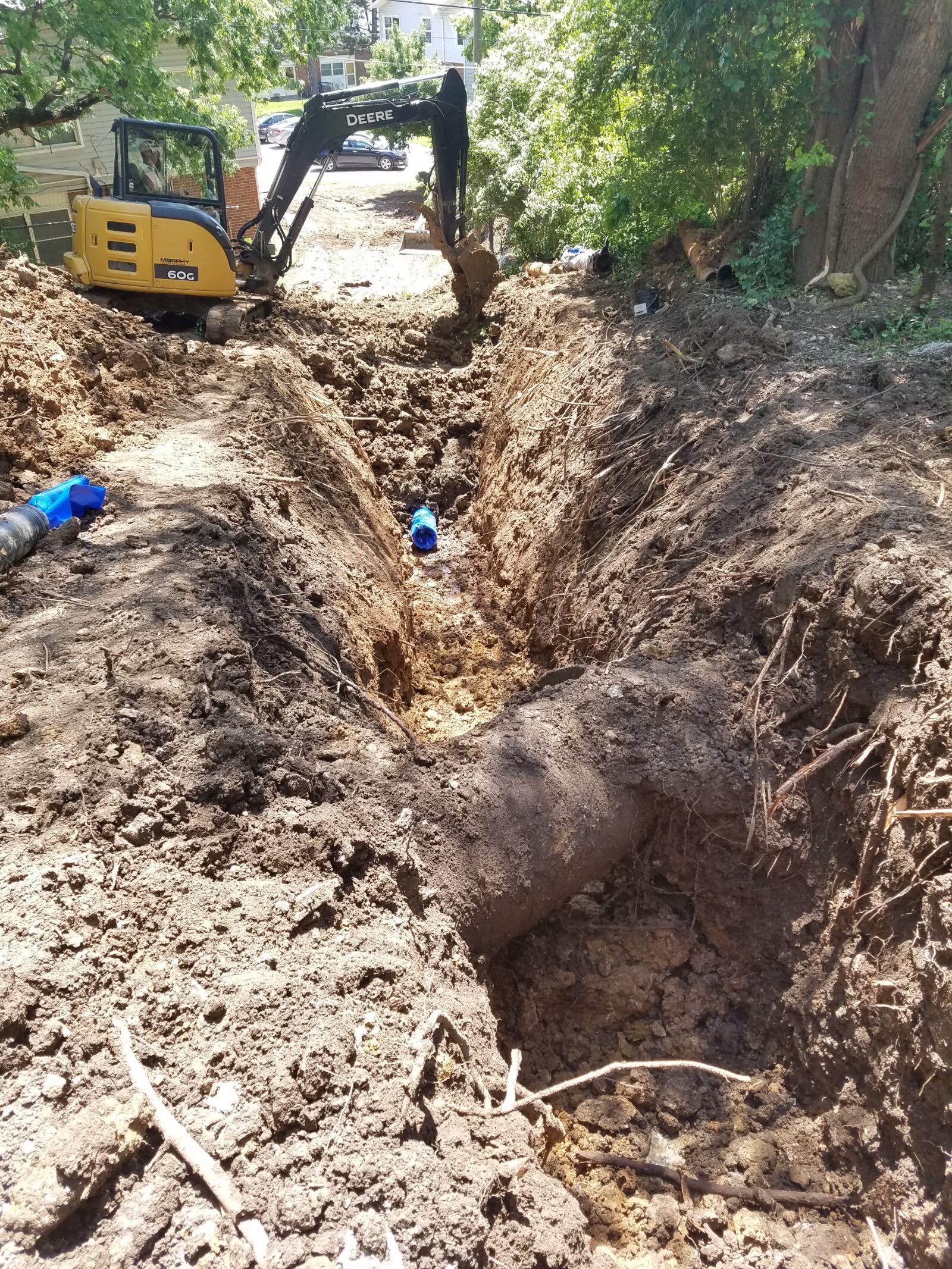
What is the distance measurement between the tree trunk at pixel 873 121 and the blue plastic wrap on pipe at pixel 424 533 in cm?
441

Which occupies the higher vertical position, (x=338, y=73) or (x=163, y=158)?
(x=338, y=73)

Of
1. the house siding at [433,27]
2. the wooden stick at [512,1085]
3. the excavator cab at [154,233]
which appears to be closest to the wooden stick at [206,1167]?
the wooden stick at [512,1085]

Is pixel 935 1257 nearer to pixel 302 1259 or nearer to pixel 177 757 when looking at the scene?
pixel 302 1259

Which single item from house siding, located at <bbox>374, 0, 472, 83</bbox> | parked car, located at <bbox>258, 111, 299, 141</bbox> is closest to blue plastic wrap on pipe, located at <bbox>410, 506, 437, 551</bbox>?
parked car, located at <bbox>258, 111, 299, 141</bbox>

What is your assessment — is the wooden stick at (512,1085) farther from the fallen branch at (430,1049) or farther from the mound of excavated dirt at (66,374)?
the mound of excavated dirt at (66,374)

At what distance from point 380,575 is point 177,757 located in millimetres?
3351

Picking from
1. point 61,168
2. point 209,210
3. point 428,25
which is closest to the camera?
point 209,210

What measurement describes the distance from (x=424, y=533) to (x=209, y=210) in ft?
17.6

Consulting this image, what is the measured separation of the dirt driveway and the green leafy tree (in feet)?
11.4

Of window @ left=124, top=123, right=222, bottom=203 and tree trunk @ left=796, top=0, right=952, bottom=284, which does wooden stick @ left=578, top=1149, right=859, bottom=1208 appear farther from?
window @ left=124, top=123, right=222, bottom=203

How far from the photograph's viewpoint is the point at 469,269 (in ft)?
37.6

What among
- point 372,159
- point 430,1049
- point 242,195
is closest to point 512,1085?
point 430,1049

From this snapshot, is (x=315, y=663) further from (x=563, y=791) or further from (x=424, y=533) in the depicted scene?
(x=424, y=533)

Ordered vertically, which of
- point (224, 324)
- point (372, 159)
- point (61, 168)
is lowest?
point (224, 324)
